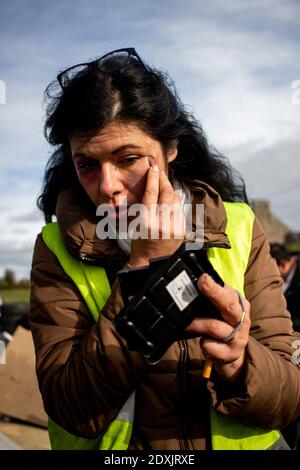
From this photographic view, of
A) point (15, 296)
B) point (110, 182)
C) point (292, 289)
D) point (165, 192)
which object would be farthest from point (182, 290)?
point (15, 296)

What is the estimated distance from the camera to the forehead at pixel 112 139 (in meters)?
Answer: 1.80

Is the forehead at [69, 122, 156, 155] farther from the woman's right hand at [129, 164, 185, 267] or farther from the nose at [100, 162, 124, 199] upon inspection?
the woman's right hand at [129, 164, 185, 267]

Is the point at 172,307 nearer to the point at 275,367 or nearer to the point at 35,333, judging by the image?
the point at 275,367

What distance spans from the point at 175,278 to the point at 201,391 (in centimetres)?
44

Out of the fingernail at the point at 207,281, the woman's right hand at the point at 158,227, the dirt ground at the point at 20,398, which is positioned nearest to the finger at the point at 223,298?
the fingernail at the point at 207,281

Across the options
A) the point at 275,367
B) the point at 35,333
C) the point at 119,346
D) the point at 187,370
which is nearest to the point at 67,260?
the point at 35,333

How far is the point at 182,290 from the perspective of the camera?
1407 millimetres

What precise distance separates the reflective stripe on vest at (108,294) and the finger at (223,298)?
1.02 feet

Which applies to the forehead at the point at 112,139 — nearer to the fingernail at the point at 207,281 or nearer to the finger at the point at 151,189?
the finger at the point at 151,189

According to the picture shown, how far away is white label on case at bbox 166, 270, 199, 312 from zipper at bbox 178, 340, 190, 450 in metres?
0.29

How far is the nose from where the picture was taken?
177 centimetres

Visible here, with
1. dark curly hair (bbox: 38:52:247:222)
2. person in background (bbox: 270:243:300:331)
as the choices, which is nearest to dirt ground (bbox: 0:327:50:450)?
person in background (bbox: 270:243:300:331)

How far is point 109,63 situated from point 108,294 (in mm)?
686

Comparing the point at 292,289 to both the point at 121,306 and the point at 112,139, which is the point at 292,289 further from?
the point at 121,306
